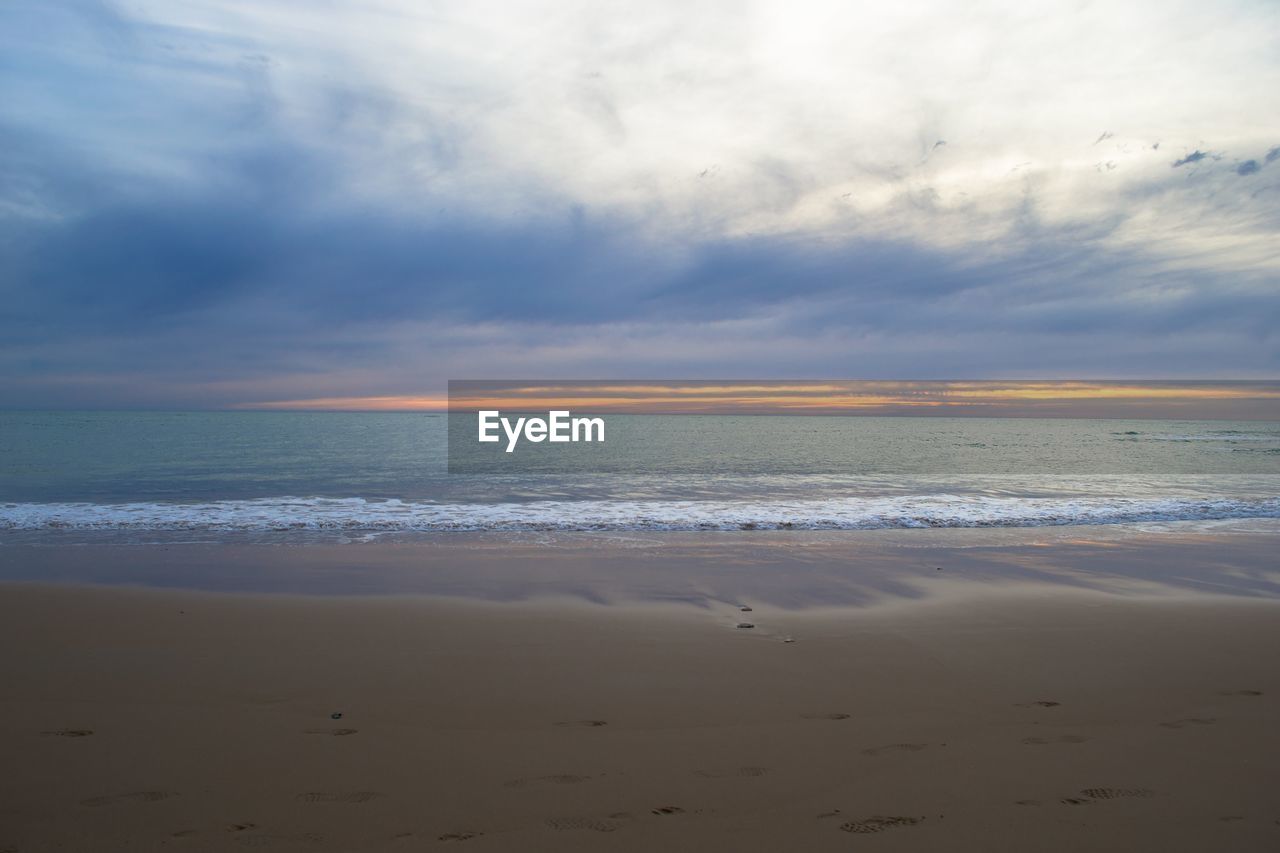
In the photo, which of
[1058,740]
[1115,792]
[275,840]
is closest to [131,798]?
[275,840]

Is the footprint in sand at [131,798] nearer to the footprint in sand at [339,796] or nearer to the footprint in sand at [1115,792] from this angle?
the footprint in sand at [339,796]

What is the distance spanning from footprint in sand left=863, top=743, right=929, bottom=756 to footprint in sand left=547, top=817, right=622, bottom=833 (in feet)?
6.57

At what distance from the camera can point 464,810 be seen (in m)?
4.02

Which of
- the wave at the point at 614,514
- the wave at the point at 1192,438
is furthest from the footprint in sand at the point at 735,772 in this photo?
the wave at the point at 1192,438

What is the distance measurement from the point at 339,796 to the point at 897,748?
3855mm

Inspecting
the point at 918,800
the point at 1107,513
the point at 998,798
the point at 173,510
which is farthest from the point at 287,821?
the point at 1107,513

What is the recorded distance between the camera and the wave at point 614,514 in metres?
15.8

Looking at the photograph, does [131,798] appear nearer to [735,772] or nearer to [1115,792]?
[735,772]

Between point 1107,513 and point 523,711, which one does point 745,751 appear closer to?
point 523,711

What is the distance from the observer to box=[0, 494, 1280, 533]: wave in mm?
15781

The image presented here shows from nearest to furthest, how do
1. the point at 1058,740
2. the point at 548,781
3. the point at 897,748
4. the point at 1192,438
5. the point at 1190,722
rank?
the point at 548,781
the point at 897,748
the point at 1058,740
the point at 1190,722
the point at 1192,438

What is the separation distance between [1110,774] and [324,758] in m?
5.42

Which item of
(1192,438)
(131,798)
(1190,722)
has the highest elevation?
(1192,438)

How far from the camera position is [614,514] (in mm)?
17594
